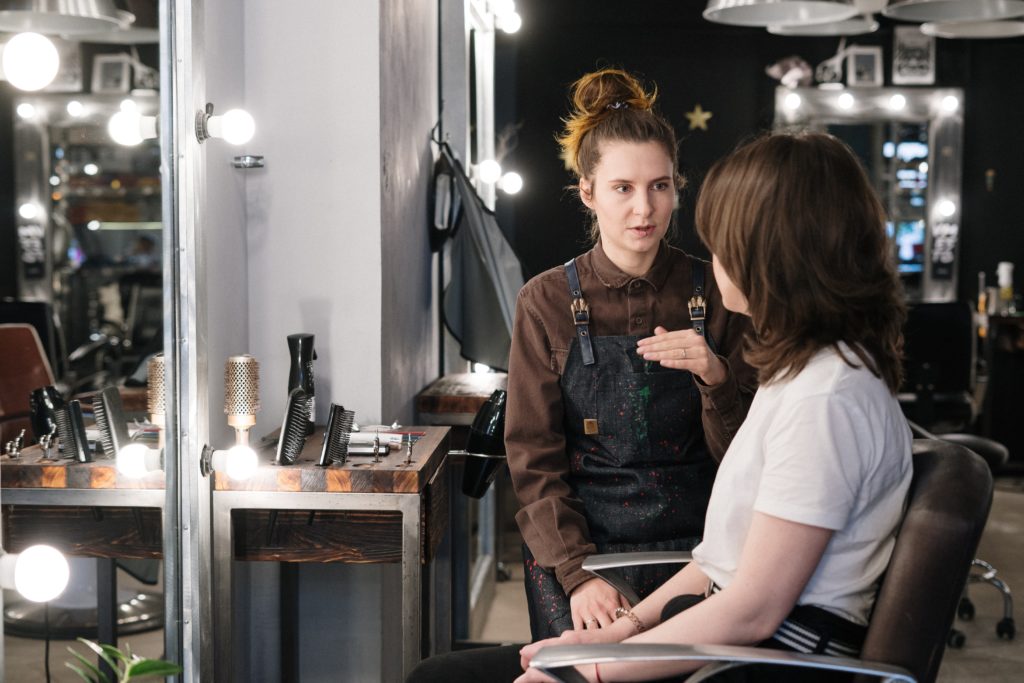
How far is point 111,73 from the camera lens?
1747 millimetres

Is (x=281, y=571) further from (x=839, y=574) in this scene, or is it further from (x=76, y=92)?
(x=839, y=574)

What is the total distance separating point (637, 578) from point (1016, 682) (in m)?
2.13

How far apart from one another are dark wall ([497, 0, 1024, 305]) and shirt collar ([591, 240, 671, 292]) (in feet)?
16.2

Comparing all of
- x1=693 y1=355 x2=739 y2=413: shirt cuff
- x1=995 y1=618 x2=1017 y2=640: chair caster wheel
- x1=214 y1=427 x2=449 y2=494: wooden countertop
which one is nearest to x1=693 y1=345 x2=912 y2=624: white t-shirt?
x1=693 y1=355 x2=739 y2=413: shirt cuff

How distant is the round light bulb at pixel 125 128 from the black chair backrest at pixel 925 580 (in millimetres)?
1332

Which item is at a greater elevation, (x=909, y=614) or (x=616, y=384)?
(x=616, y=384)

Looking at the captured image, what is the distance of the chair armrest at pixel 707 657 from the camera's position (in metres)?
1.29

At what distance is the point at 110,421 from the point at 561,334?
81 centimetres

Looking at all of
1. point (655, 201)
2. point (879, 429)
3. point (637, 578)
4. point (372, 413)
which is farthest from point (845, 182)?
point (372, 413)

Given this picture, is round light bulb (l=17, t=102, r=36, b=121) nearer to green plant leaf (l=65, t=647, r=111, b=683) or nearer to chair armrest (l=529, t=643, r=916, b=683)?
green plant leaf (l=65, t=647, r=111, b=683)

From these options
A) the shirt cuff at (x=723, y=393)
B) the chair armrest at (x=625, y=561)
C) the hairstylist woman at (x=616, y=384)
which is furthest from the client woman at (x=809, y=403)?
the hairstylist woman at (x=616, y=384)

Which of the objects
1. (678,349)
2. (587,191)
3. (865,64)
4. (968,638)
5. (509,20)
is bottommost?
(968,638)

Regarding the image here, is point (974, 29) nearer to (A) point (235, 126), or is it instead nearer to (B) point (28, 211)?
(A) point (235, 126)

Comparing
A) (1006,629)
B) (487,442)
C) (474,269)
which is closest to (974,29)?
(1006,629)
